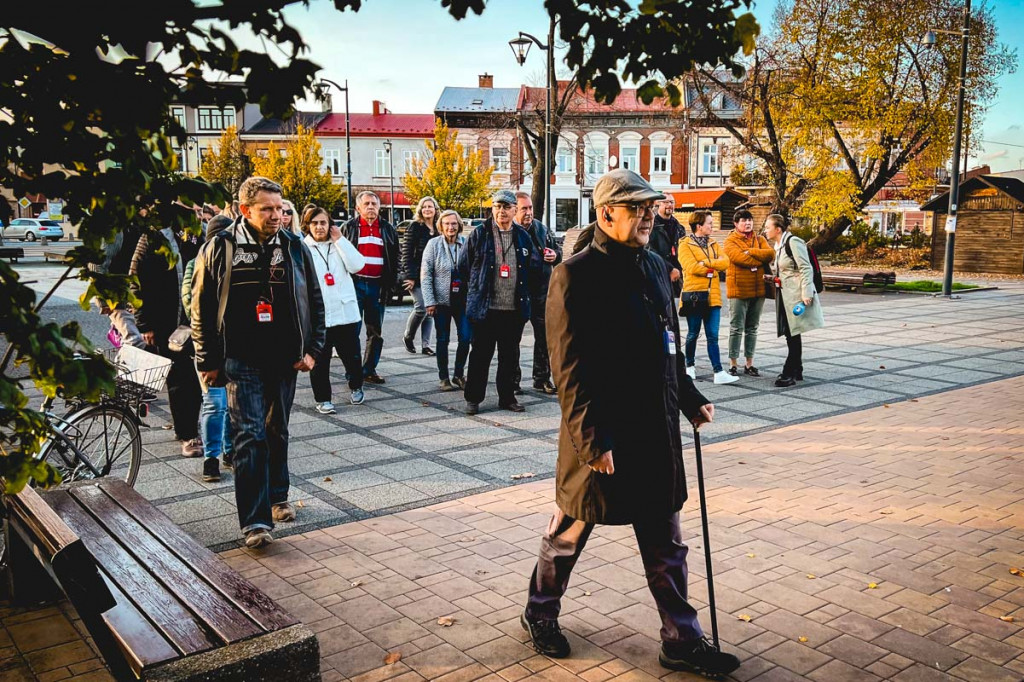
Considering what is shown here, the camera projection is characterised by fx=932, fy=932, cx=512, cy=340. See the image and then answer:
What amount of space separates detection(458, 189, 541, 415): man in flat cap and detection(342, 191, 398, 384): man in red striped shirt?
72.2 inches

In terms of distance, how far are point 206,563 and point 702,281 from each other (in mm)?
7425

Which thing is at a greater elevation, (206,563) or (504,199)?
(504,199)

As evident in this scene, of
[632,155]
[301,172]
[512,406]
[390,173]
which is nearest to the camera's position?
[512,406]

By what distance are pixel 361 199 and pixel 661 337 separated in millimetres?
7168

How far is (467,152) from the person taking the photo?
207ft

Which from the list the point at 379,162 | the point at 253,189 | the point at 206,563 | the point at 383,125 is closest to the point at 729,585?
the point at 206,563

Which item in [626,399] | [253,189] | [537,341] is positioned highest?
[253,189]

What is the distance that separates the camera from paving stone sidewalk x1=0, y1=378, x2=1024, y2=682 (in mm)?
3857

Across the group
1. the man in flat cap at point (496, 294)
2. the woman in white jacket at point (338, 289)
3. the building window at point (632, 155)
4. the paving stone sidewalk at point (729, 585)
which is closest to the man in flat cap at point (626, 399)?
the paving stone sidewalk at point (729, 585)

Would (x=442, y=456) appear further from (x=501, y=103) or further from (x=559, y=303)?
(x=501, y=103)

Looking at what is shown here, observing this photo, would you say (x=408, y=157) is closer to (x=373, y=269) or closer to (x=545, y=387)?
(x=373, y=269)

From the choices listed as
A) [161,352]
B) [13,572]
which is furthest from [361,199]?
[13,572]

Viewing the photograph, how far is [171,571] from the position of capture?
11.6ft

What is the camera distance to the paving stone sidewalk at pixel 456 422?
616 centimetres
